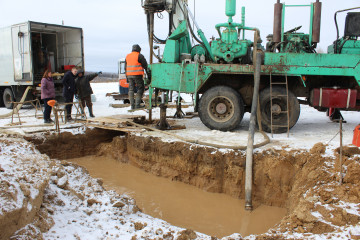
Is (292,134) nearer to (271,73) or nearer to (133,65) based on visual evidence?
(271,73)

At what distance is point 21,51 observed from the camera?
444 inches

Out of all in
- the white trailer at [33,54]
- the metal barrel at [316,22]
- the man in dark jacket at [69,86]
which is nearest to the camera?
the metal barrel at [316,22]

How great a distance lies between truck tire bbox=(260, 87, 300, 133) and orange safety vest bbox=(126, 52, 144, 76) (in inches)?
135

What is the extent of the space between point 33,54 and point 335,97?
1142 cm

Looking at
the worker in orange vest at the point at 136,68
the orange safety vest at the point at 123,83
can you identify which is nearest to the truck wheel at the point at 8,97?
the orange safety vest at the point at 123,83

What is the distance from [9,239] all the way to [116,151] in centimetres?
494

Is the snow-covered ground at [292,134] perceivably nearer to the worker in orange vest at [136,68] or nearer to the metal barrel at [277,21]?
the worker in orange vest at [136,68]

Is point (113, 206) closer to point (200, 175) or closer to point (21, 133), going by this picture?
point (200, 175)

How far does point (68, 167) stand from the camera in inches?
193

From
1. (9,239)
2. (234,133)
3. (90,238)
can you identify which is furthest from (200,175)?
(9,239)

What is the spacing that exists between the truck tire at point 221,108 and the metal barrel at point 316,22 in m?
2.10

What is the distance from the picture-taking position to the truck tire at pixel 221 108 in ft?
23.2

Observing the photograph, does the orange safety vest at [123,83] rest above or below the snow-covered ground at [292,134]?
above

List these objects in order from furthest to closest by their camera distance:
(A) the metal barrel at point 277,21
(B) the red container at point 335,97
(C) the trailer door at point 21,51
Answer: (C) the trailer door at point 21,51 < (A) the metal barrel at point 277,21 < (B) the red container at point 335,97
